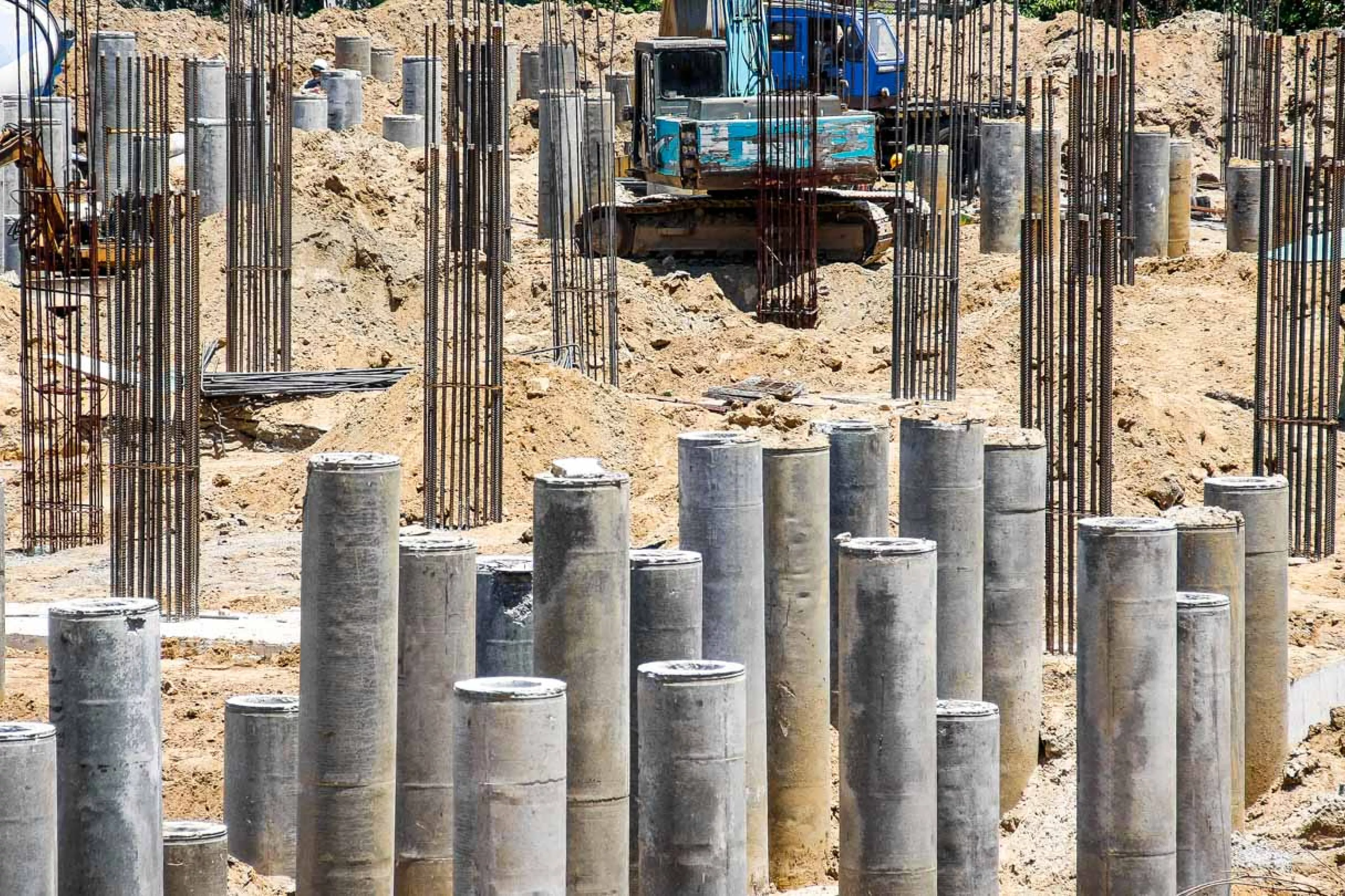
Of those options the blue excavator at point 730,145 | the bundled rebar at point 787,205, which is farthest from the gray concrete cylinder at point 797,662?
the blue excavator at point 730,145

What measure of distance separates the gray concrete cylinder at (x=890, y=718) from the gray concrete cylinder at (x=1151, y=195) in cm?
1651

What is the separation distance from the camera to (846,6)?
25406 mm

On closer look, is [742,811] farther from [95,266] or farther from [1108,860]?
[95,266]

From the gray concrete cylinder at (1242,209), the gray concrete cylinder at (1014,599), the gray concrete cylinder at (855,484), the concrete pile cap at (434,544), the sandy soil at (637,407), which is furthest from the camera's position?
the gray concrete cylinder at (1242,209)

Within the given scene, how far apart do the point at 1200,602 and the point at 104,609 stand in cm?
438

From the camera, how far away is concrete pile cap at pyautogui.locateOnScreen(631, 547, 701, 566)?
8.44 m

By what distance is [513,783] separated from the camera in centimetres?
707

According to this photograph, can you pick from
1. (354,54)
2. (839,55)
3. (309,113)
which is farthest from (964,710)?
(354,54)

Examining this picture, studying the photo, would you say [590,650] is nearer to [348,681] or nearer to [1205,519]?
[348,681]

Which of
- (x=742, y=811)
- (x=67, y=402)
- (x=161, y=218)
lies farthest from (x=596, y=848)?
(x=67, y=402)

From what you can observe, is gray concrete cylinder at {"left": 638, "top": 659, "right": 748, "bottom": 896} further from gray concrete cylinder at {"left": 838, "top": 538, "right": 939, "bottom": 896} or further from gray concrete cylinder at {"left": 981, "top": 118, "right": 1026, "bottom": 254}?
gray concrete cylinder at {"left": 981, "top": 118, "right": 1026, "bottom": 254}

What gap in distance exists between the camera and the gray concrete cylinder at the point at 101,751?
7074mm

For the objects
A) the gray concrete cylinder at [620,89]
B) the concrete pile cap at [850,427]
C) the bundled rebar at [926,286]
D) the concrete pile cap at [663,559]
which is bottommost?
the concrete pile cap at [663,559]

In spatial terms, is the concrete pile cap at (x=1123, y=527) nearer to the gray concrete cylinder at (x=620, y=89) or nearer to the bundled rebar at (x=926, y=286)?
the bundled rebar at (x=926, y=286)
